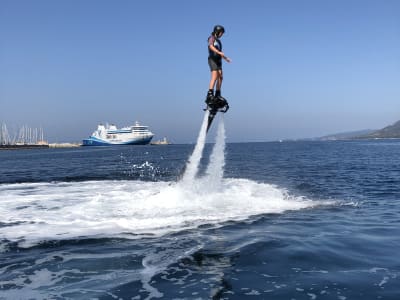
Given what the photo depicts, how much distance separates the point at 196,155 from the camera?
17266 mm

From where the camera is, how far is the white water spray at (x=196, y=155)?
658 inches

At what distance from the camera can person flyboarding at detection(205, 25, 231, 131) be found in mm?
15758

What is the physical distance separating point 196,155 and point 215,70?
3.80m

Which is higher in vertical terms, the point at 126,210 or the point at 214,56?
the point at 214,56

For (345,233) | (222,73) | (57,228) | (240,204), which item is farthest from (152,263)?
(222,73)

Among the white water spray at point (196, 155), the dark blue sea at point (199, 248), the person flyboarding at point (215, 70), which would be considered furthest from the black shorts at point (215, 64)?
the dark blue sea at point (199, 248)

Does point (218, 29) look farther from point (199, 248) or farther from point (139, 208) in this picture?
point (199, 248)

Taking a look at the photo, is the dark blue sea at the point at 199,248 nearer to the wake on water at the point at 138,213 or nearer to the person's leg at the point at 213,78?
the wake on water at the point at 138,213

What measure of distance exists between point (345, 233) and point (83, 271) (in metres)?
7.37

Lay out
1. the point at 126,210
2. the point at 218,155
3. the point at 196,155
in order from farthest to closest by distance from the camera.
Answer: the point at 218,155
the point at 196,155
the point at 126,210

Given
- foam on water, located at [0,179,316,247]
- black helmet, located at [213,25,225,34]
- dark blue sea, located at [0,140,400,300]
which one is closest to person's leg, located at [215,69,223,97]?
black helmet, located at [213,25,225,34]

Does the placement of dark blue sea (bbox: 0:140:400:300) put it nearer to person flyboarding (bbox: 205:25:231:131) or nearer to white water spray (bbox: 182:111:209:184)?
white water spray (bbox: 182:111:209:184)

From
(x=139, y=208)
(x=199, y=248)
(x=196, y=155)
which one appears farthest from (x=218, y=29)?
(x=199, y=248)

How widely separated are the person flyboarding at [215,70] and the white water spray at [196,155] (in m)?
0.57
